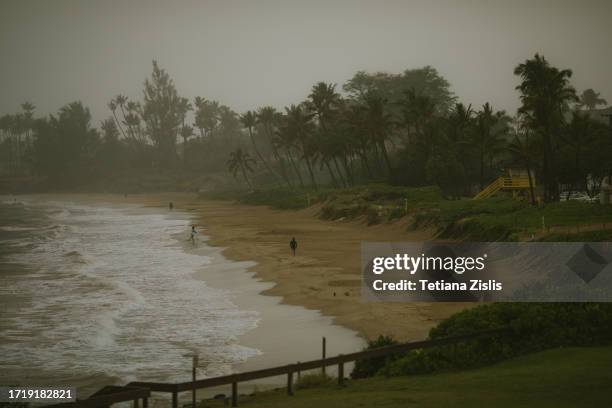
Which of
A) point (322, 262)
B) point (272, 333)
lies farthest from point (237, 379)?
point (322, 262)

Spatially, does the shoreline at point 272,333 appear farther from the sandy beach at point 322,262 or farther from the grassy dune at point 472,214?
the grassy dune at point 472,214

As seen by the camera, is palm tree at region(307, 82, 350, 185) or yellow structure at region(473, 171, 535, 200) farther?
palm tree at region(307, 82, 350, 185)

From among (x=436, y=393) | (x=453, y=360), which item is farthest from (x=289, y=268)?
(x=436, y=393)

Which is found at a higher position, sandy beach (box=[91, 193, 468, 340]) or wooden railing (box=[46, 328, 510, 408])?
wooden railing (box=[46, 328, 510, 408])

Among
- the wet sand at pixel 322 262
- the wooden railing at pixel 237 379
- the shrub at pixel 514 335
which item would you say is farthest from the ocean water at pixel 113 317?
the shrub at pixel 514 335

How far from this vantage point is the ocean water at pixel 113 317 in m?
20.0

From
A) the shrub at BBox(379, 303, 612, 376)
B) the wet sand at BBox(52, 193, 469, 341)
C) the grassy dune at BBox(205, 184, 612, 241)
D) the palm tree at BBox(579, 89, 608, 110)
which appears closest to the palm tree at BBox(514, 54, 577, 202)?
the grassy dune at BBox(205, 184, 612, 241)

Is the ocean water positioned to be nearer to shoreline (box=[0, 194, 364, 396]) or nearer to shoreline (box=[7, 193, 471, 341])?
shoreline (box=[0, 194, 364, 396])

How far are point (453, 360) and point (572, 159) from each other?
5174cm

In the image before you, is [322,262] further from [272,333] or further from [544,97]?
[544,97]

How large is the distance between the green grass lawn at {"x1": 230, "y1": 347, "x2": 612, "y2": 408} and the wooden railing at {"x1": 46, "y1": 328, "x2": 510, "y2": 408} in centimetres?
63

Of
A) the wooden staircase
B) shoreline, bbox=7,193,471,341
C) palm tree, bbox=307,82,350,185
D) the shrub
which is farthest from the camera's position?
palm tree, bbox=307,82,350,185

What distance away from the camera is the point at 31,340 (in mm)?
23094

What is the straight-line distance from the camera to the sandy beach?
24.7 meters
